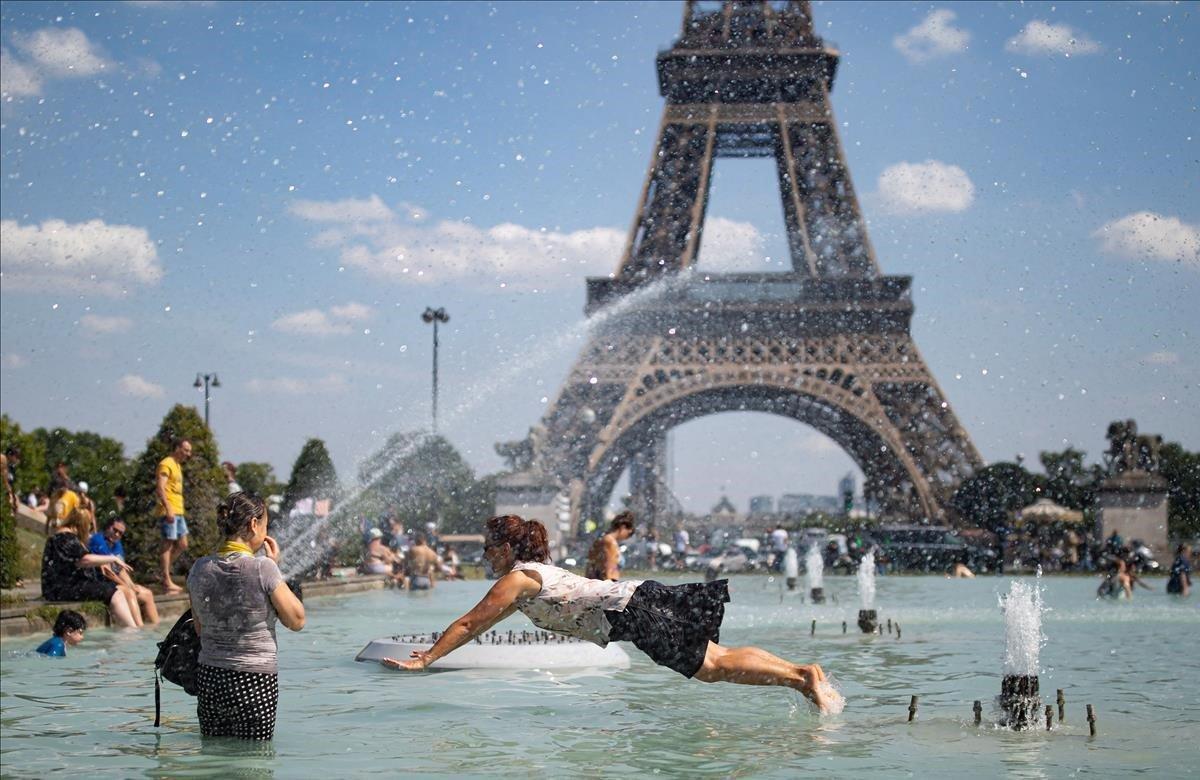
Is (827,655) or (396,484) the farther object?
(396,484)

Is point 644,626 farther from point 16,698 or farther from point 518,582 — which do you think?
point 16,698

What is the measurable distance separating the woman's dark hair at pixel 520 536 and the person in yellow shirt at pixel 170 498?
33.1 feet

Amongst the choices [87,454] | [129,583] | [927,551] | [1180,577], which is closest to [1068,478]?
[927,551]

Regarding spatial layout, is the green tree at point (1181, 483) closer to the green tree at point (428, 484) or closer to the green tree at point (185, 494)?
the green tree at point (428, 484)

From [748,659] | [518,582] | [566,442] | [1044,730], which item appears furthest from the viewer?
[566,442]

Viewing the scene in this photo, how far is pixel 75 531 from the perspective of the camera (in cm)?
1617

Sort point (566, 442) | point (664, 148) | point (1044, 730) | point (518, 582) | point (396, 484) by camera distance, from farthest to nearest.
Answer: point (396, 484), point (664, 148), point (566, 442), point (1044, 730), point (518, 582)

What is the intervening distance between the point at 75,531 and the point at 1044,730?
10.8 meters

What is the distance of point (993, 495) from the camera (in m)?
67.0

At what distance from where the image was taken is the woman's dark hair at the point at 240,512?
705 centimetres

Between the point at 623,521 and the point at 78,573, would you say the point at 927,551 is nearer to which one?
the point at 78,573

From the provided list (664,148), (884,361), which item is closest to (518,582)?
(884,361)

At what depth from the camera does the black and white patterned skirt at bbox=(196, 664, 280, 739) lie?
7.29m

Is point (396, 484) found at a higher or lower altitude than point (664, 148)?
lower
